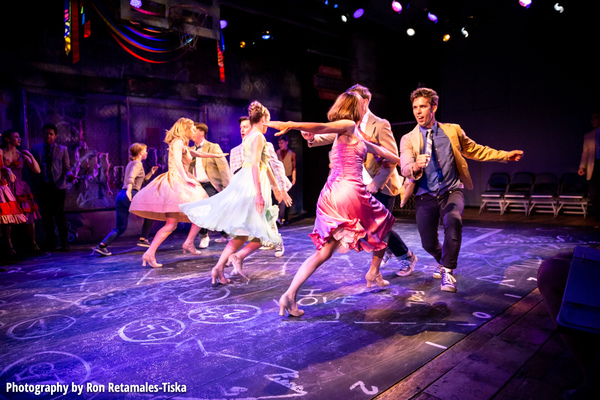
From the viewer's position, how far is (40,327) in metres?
3.08

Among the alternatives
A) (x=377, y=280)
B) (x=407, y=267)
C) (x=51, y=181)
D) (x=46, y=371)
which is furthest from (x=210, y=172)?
(x=46, y=371)

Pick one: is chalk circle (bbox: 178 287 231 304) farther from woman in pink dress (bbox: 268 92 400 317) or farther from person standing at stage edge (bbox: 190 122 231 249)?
person standing at stage edge (bbox: 190 122 231 249)

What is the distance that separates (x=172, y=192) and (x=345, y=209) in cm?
294

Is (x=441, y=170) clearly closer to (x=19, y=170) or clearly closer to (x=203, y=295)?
(x=203, y=295)

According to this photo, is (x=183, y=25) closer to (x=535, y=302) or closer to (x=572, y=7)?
(x=535, y=302)

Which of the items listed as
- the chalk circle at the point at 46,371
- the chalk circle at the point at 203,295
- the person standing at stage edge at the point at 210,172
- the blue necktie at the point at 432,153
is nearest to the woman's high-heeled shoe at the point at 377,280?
the blue necktie at the point at 432,153

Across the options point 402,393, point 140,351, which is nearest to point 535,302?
point 402,393

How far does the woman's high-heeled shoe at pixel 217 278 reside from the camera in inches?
163

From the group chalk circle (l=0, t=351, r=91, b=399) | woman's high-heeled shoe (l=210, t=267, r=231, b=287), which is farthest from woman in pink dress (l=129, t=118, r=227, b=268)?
chalk circle (l=0, t=351, r=91, b=399)

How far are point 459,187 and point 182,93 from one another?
6888 mm

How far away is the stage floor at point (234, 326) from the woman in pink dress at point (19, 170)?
3.78 ft

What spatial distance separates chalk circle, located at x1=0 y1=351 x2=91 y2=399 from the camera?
7.18 feet

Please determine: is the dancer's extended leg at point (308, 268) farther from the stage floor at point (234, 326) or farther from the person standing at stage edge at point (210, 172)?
the person standing at stage edge at point (210, 172)

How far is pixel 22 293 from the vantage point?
408 cm
